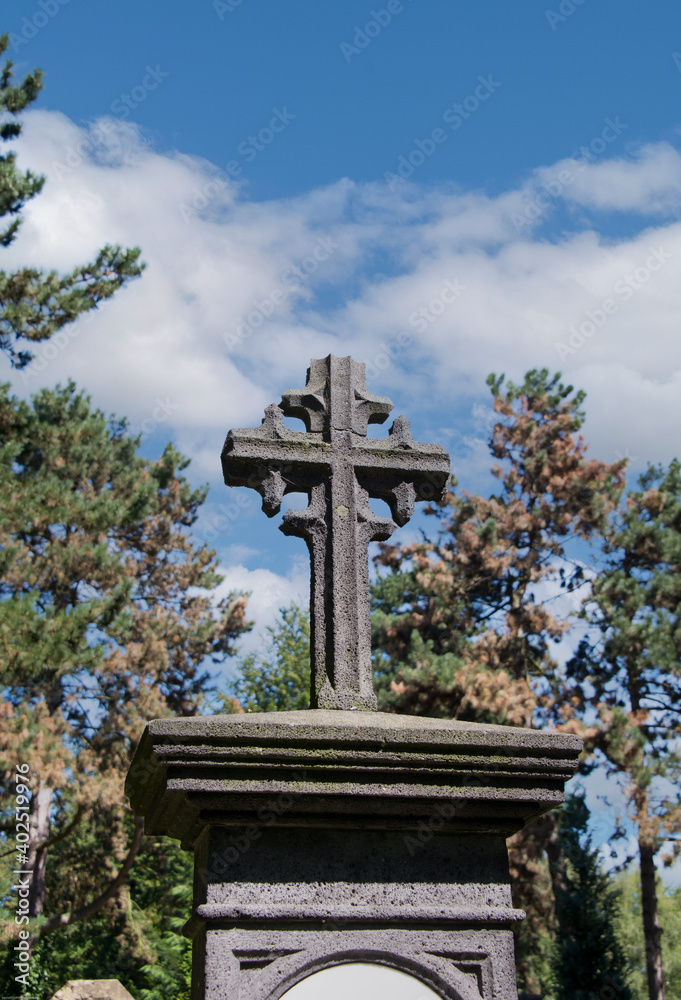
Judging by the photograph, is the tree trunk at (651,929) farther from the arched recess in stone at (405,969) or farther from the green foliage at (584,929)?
the arched recess in stone at (405,969)

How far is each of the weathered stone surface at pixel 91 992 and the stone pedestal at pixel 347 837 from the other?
513 inches


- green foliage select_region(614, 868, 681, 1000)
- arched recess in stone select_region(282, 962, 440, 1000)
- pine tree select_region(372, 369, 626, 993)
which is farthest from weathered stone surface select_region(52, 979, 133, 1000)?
green foliage select_region(614, 868, 681, 1000)

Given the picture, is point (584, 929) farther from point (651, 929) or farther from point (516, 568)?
point (516, 568)

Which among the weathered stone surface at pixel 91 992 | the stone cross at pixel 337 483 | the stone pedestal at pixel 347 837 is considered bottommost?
the weathered stone surface at pixel 91 992

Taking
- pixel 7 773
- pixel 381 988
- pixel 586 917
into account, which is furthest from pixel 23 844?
pixel 381 988

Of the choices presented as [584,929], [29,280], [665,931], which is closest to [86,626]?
[29,280]

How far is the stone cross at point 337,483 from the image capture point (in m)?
3.29

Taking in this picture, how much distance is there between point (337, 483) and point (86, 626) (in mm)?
7506

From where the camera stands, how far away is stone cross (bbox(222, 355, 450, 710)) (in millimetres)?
3285

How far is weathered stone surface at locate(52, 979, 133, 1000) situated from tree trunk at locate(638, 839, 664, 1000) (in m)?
8.61

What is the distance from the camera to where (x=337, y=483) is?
11.5 ft

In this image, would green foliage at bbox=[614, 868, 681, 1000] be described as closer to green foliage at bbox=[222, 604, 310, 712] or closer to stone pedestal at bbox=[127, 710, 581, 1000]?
green foliage at bbox=[222, 604, 310, 712]

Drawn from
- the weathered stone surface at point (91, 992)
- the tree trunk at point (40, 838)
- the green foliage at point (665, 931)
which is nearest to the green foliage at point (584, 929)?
the weathered stone surface at point (91, 992)

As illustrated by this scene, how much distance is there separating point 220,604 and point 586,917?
35.9ft
